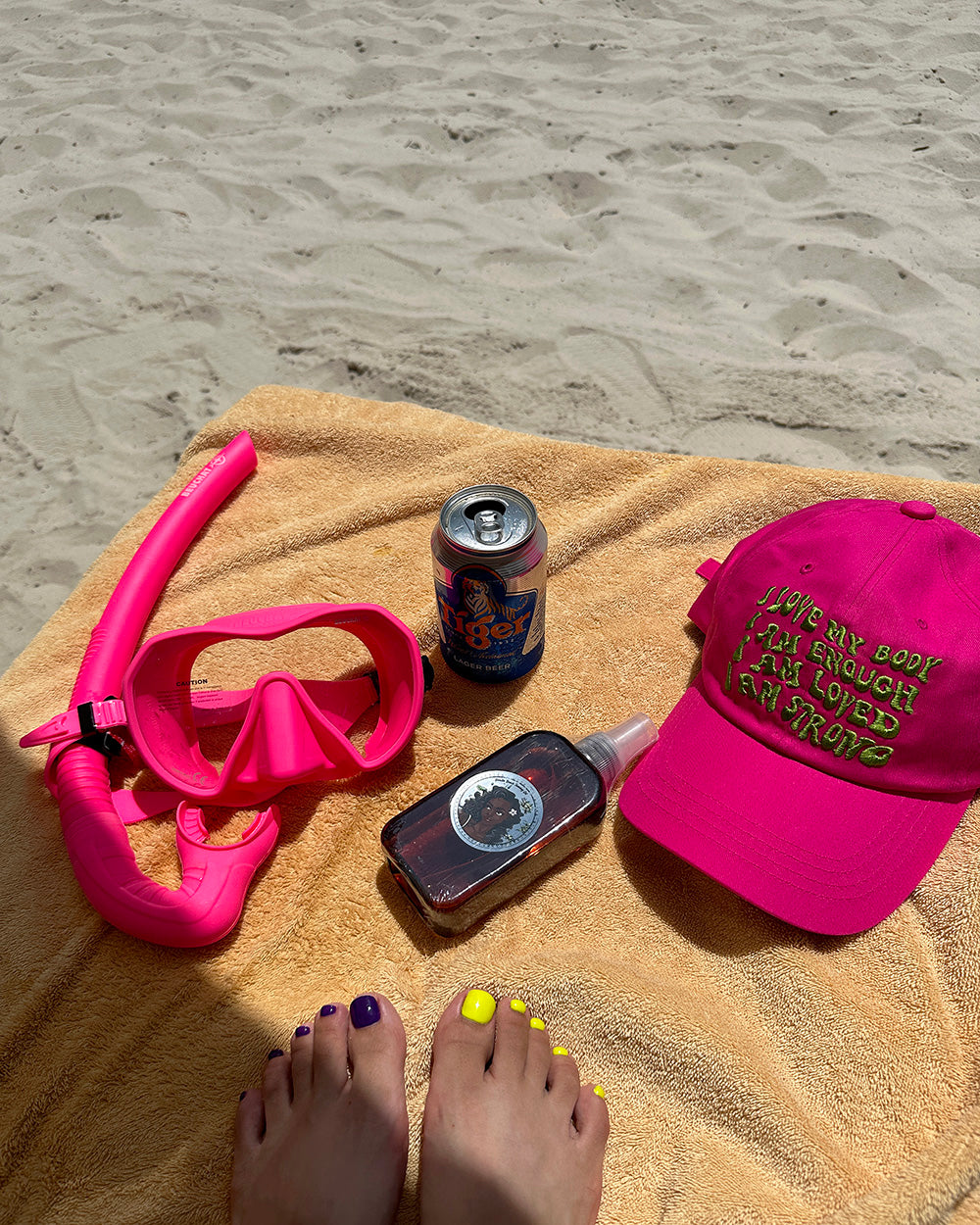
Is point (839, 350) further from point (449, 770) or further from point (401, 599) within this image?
point (449, 770)

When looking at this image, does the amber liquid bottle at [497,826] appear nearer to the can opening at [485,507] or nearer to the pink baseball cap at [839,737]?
the pink baseball cap at [839,737]

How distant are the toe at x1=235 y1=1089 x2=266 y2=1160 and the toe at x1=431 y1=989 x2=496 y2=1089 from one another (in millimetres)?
246

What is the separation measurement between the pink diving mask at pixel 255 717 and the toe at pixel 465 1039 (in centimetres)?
39

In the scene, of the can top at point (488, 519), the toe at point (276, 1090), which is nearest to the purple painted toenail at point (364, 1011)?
the toe at point (276, 1090)

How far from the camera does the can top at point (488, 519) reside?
4.37ft

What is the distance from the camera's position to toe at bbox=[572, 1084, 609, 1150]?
3.83 feet

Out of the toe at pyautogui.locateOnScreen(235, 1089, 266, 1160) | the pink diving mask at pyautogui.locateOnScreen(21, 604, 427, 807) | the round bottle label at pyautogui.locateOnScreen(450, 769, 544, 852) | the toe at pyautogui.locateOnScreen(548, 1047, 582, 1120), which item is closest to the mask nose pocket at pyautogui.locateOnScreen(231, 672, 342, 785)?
the pink diving mask at pyautogui.locateOnScreen(21, 604, 427, 807)

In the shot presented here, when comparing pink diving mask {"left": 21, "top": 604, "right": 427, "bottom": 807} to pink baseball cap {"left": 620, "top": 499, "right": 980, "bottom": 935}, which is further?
pink diving mask {"left": 21, "top": 604, "right": 427, "bottom": 807}

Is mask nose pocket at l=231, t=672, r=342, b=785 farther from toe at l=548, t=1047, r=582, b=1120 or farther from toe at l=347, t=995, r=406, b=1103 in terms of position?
toe at l=548, t=1047, r=582, b=1120

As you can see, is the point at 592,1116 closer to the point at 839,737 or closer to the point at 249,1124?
the point at 249,1124

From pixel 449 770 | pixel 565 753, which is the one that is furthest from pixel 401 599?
pixel 565 753

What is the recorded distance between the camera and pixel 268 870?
1377mm

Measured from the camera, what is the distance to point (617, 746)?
55.6 inches

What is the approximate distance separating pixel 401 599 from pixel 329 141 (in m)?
2.43
